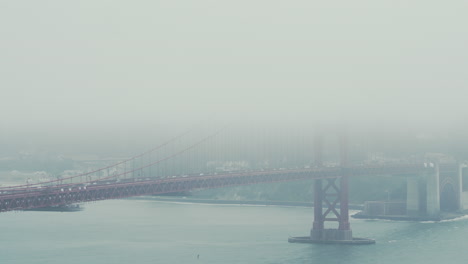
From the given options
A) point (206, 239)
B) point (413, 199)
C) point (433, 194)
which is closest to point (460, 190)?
point (433, 194)

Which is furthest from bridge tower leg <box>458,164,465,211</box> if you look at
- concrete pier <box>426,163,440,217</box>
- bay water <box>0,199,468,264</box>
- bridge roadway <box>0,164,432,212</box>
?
bridge roadway <box>0,164,432,212</box>

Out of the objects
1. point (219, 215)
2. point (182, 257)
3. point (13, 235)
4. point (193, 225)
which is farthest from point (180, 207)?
point (182, 257)

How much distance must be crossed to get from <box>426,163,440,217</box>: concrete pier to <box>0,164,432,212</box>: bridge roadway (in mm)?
12318

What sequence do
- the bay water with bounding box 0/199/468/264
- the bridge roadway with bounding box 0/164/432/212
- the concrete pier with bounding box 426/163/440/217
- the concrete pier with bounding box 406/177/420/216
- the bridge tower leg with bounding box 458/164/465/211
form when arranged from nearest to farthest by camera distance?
1. the bridge roadway with bounding box 0/164/432/212
2. the bay water with bounding box 0/199/468/264
3. the concrete pier with bounding box 426/163/440/217
4. the concrete pier with bounding box 406/177/420/216
5. the bridge tower leg with bounding box 458/164/465/211

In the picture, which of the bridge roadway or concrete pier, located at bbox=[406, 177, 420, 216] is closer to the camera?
the bridge roadway

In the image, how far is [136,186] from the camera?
44.7 m

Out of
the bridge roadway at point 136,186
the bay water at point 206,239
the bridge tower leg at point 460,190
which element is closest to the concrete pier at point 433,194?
the bay water at point 206,239

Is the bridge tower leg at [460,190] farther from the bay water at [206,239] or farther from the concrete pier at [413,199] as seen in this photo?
the bay water at [206,239]

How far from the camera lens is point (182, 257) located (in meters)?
52.2

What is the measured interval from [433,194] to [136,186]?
135ft

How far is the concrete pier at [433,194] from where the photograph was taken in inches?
3130

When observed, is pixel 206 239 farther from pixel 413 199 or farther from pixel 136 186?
pixel 413 199

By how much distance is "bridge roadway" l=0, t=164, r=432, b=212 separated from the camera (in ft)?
124

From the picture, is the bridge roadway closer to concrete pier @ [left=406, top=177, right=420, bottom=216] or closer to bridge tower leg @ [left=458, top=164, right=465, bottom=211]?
concrete pier @ [left=406, top=177, right=420, bottom=216]
